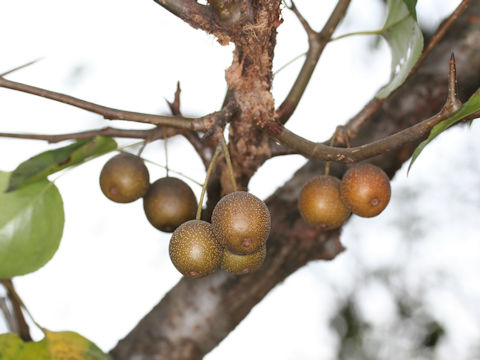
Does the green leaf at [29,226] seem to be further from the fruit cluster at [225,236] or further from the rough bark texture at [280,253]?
the rough bark texture at [280,253]

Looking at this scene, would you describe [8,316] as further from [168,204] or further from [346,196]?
[346,196]

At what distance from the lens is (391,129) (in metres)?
1.64

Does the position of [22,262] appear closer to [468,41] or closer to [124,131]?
[124,131]

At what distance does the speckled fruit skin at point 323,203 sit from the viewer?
1249 millimetres

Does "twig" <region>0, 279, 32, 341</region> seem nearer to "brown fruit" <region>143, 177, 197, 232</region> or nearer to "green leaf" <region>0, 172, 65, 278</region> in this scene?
"green leaf" <region>0, 172, 65, 278</region>

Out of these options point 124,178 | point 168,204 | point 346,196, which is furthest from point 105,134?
point 346,196

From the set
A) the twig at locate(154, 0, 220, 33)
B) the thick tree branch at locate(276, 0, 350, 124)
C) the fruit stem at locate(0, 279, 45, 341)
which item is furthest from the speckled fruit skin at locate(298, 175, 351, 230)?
the fruit stem at locate(0, 279, 45, 341)

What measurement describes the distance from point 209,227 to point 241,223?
102mm

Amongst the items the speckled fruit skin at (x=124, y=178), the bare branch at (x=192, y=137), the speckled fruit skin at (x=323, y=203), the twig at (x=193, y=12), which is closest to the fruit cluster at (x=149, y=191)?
the speckled fruit skin at (x=124, y=178)

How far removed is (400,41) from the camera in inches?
55.0

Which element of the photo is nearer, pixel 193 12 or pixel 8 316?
pixel 193 12

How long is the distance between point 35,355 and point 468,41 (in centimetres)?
144

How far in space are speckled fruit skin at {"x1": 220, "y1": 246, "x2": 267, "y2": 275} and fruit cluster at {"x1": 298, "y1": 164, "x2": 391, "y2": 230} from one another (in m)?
0.23

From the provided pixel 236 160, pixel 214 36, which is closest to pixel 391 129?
pixel 236 160
